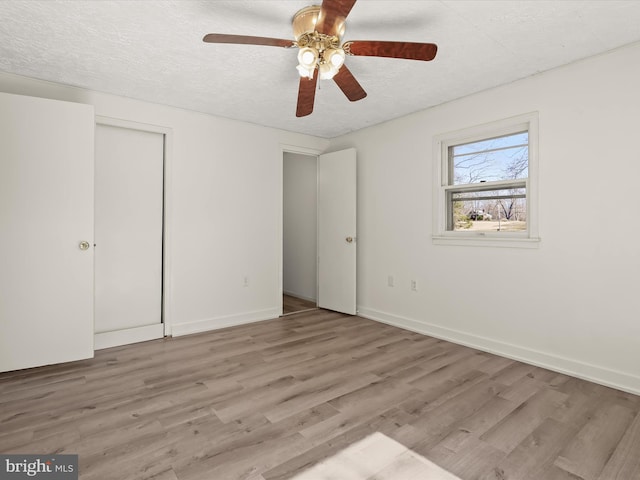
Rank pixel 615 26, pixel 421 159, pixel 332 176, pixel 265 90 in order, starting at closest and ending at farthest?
pixel 615 26
pixel 265 90
pixel 421 159
pixel 332 176

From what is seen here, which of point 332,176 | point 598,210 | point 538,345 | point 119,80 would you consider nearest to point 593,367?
point 538,345

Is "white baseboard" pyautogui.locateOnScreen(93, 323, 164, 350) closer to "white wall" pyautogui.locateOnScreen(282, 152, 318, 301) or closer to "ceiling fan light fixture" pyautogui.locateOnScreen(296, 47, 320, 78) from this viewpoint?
"white wall" pyautogui.locateOnScreen(282, 152, 318, 301)

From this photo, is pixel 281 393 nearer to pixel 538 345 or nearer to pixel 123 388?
pixel 123 388

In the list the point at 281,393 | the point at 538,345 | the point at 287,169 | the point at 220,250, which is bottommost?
the point at 281,393

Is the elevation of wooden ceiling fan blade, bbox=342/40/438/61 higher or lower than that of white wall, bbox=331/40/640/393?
higher

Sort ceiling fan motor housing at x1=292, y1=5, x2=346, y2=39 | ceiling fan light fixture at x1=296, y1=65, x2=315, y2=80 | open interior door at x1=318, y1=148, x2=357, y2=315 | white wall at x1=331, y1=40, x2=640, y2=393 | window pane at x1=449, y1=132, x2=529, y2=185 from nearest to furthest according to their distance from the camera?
ceiling fan motor housing at x1=292, y1=5, x2=346, y2=39 < ceiling fan light fixture at x1=296, y1=65, x2=315, y2=80 < white wall at x1=331, y1=40, x2=640, y2=393 < window pane at x1=449, y1=132, x2=529, y2=185 < open interior door at x1=318, y1=148, x2=357, y2=315

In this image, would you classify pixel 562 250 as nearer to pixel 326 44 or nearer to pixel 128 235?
pixel 326 44

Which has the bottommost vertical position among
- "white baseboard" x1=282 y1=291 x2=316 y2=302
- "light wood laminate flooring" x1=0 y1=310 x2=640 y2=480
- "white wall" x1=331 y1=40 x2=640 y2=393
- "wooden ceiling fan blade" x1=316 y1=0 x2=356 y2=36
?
"light wood laminate flooring" x1=0 y1=310 x2=640 y2=480

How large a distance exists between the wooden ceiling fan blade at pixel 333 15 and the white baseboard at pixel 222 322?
10.3 feet

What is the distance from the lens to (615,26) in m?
2.19

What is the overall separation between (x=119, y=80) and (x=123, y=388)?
8.36 feet

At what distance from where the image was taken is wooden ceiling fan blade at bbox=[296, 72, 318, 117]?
7.66ft

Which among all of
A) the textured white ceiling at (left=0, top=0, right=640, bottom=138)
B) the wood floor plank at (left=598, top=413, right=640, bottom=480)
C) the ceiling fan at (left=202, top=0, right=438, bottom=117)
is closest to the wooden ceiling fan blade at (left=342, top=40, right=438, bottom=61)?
the ceiling fan at (left=202, top=0, right=438, bottom=117)

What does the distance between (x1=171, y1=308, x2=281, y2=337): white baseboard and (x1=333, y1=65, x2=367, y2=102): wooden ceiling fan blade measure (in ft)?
9.14
